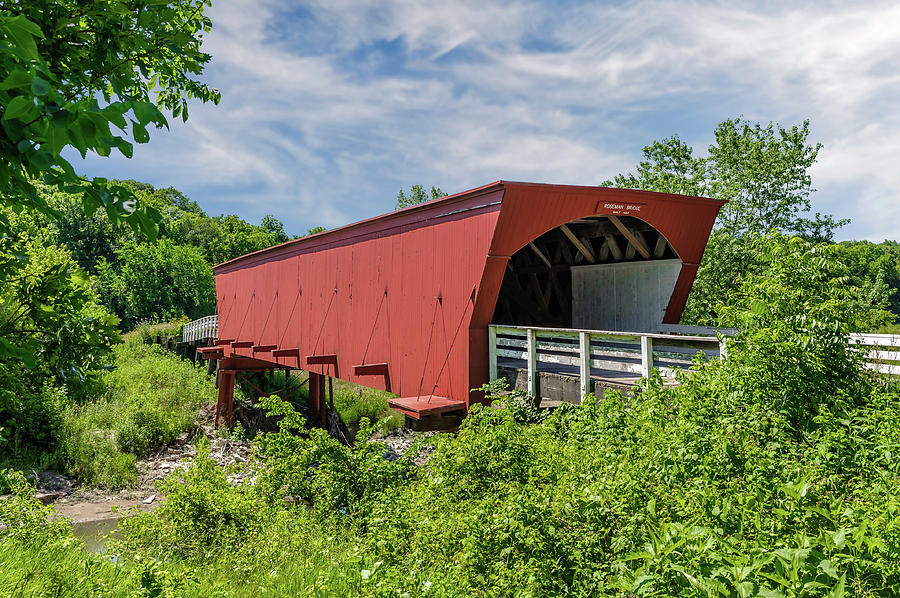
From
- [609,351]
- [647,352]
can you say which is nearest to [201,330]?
[609,351]

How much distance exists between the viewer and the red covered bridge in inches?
370

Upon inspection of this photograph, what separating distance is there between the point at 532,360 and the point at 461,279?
6.08ft

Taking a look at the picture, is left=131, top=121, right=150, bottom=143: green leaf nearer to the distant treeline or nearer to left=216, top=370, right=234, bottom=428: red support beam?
left=216, top=370, right=234, bottom=428: red support beam

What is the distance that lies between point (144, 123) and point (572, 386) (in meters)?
7.66

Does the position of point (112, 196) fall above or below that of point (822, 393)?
above

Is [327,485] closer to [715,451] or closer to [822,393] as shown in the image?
[715,451]

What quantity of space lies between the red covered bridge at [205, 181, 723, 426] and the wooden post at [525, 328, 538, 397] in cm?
91

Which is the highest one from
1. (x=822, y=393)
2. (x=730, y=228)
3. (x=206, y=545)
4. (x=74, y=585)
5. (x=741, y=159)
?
(x=741, y=159)

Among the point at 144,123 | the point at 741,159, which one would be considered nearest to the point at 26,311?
the point at 144,123

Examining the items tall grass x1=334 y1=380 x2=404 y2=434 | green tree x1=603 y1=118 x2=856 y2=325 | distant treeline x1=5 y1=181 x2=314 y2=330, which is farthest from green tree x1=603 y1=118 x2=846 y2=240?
distant treeline x1=5 y1=181 x2=314 y2=330

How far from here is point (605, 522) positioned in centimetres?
427

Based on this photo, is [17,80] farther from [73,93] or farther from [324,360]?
[324,360]

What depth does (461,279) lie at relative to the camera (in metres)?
9.75

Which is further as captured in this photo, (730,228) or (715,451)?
(730,228)
